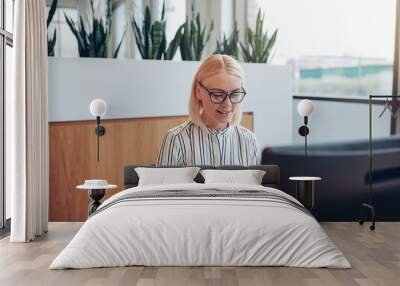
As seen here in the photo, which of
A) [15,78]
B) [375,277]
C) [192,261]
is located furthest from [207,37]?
[375,277]

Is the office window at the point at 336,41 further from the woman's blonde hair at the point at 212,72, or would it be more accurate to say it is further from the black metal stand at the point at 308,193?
the black metal stand at the point at 308,193

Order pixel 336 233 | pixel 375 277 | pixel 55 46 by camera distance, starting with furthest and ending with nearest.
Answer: pixel 55 46 → pixel 336 233 → pixel 375 277

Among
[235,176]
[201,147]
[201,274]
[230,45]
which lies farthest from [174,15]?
[201,274]

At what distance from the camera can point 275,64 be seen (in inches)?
291

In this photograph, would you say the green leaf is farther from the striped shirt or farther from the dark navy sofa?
the dark navy sofa

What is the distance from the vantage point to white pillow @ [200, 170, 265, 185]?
671cm

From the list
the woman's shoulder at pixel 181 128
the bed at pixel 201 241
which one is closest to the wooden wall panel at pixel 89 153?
the woman's shoulder at pixel 181 128

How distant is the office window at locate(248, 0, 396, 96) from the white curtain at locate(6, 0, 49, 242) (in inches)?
88.2

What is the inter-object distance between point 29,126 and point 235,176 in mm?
1971

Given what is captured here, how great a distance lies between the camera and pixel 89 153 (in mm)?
7168

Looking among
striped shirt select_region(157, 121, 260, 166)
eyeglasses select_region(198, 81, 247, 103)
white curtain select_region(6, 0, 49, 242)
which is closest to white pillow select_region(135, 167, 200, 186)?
striped shirt select_region(157, 121, 260, 166)

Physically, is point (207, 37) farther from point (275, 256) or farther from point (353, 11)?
point (275, 256)

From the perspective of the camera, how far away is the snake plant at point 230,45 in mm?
7301

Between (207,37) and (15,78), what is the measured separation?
2128 mm
